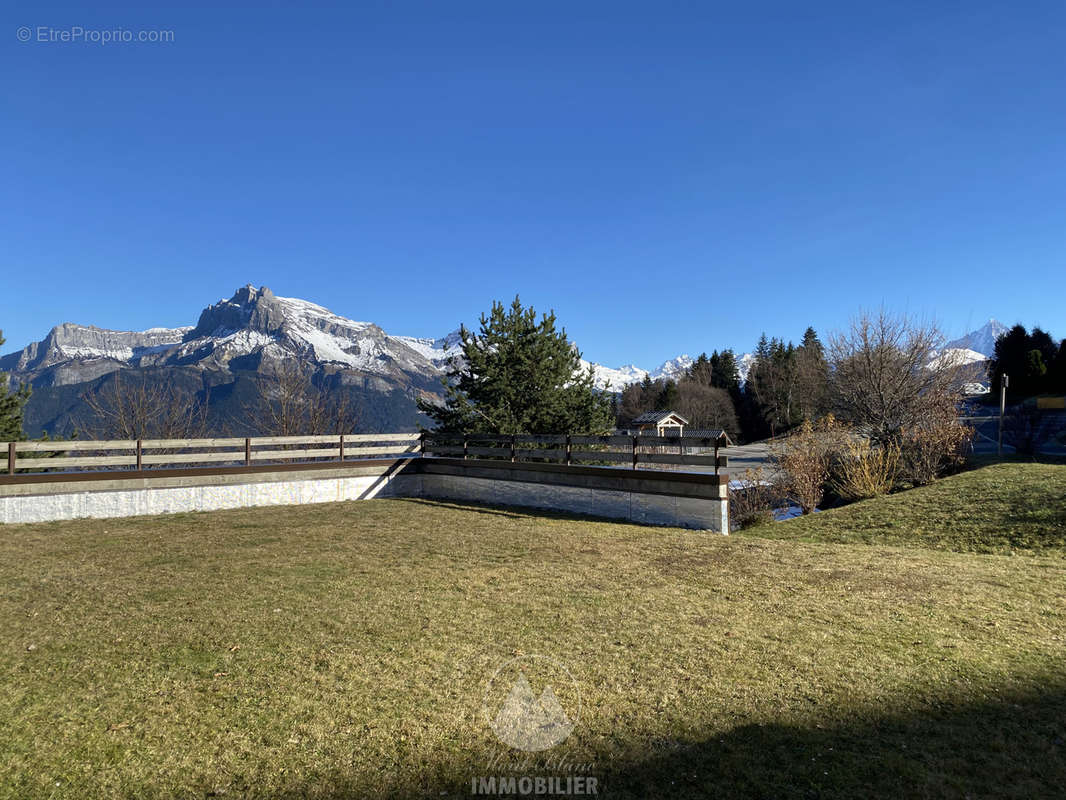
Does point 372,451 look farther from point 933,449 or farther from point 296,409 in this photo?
point 933,449

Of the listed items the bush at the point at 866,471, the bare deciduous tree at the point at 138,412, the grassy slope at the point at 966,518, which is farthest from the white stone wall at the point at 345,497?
the bare deciduous tree at the point at 138,412

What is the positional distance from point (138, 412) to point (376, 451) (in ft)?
55.5

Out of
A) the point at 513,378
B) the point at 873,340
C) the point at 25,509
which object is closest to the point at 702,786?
the point at 25,509

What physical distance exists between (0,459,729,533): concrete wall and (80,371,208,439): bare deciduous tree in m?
15.4

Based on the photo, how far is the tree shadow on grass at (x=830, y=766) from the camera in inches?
124

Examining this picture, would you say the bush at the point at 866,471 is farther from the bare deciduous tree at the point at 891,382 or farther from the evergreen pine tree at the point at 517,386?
the evergreen pine tree at the point at 517,386

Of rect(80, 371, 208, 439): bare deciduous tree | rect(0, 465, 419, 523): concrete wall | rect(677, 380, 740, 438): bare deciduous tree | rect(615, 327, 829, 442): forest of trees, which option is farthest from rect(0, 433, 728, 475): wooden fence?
rect(677, 380, 740, 438): bare deciduous tree

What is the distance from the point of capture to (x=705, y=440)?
11789 mm

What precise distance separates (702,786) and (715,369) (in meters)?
87.8

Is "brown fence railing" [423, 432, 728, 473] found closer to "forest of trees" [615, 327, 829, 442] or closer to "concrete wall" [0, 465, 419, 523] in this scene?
"concrete wall" [0, 465, 419, 523]

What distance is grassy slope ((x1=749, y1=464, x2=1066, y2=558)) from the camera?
35.3 ft

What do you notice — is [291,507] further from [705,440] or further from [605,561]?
[705,440]

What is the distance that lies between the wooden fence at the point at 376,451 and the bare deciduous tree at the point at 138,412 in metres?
8.97

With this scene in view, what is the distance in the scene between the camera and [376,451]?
17.0 meters
